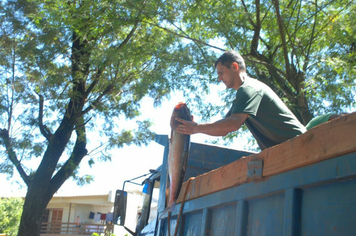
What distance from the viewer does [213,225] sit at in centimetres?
265

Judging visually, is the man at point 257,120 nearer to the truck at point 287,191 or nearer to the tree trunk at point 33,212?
the truck at point 287,191

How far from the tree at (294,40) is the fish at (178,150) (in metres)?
5.18

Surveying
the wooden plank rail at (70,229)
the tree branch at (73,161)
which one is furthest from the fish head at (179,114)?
the wooden plank rail at (70,229)

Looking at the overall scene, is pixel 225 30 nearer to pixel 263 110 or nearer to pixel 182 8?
pixel 182 8

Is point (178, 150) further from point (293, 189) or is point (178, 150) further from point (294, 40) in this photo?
point (294, 40)

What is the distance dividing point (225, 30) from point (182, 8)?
1.20m

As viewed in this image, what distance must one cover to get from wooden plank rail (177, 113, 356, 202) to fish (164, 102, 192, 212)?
0.60 metres

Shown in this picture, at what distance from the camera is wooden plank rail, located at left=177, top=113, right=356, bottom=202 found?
160 cm

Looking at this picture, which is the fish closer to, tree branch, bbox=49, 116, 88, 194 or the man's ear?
the man's ear

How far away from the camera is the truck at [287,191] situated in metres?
1.59

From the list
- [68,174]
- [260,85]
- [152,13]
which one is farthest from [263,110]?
[68,174]

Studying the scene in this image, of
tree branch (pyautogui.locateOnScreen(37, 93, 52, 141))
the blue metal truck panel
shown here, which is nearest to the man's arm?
the blue metal truck panel

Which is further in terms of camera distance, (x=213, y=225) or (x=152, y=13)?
(x=152, y=13)

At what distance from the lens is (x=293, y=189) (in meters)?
1.85
